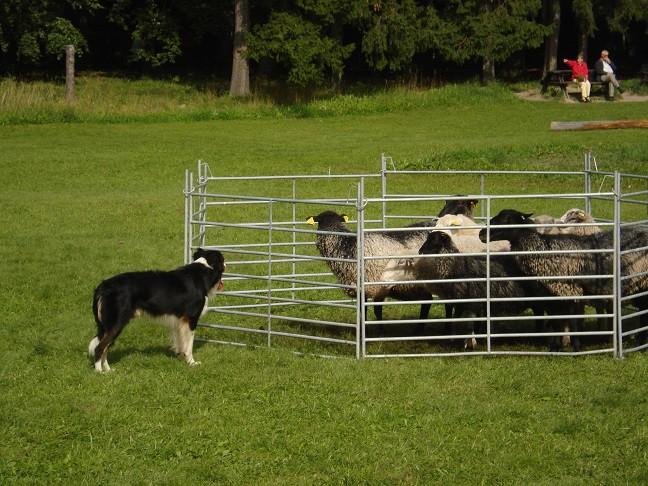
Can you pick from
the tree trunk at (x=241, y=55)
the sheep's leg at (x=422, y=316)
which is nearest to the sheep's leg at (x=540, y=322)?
the sheep's leg at (x=422, y=316)

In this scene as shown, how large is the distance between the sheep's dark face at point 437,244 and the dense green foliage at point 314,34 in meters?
27.3

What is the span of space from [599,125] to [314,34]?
43.8 feet

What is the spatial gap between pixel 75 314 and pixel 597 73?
1132 inches

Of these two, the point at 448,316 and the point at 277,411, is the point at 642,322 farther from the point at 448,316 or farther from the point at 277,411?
the point at 277,411

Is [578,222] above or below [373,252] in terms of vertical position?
above

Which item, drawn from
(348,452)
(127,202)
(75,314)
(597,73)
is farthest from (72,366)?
(597,73)

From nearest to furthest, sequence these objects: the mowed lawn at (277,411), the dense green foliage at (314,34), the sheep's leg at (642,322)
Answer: the mowed lawn at (277,411) → the sheep's leg at (642,322) → the dense green foliage at (314,34)

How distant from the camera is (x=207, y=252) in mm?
10203

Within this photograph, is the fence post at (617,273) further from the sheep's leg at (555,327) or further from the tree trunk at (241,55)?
the tree trunk at (241,55)

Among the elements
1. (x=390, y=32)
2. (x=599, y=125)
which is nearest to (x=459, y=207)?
(x=599, y=125)

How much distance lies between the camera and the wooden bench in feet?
119

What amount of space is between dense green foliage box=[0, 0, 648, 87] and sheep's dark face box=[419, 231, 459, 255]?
27.3 m

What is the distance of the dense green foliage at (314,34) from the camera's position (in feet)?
124

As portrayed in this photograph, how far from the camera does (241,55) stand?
3828 cm
